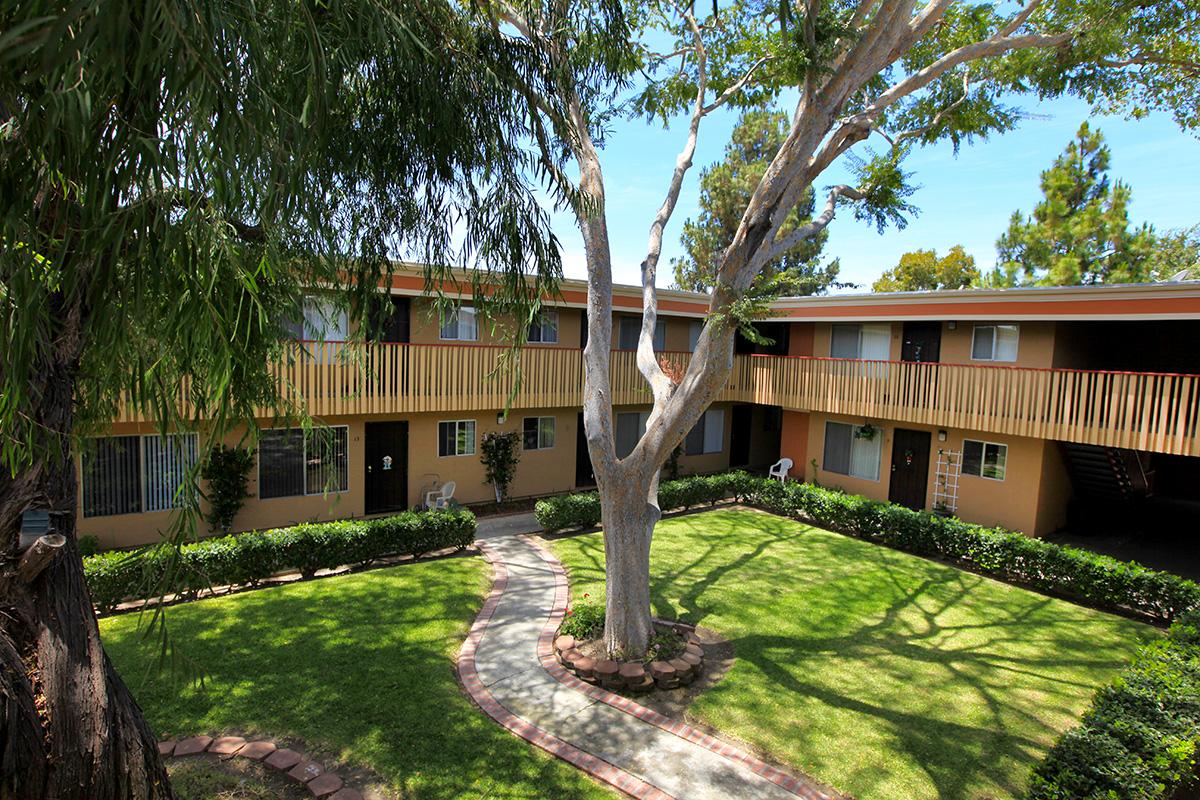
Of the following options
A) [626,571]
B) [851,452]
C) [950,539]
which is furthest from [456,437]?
[950,539]

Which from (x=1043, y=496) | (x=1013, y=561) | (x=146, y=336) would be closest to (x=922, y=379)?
(x=1043, y=496)

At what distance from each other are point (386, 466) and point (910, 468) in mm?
13194

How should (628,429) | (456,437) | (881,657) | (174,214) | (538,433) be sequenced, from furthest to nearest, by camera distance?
(628,429)
(538,433)
(456,437)
(881,657)
(174,214)

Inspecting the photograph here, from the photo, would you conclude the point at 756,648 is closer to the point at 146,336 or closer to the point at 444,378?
the point at 146,336

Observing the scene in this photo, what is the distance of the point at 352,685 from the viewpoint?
706 cm

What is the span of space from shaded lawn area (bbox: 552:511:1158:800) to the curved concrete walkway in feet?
1.60

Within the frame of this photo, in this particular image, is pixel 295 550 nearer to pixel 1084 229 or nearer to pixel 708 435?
pixel 708 435

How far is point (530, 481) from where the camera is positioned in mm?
17109

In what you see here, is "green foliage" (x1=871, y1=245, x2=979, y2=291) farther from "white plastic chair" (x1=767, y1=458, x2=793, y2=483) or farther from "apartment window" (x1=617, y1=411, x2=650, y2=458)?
"apartment window" (x1=617, y1=411, x2=650, y2=458)

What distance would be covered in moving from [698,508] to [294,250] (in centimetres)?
1307

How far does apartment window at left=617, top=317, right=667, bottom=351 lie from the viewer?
18688 mm

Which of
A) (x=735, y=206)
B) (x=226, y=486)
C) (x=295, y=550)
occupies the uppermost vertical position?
(x=735, y=206)

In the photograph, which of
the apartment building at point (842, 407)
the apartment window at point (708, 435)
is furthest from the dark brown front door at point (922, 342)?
the apartment window at point (708, 435)

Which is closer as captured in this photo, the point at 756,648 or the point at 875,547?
the point at 756,648
